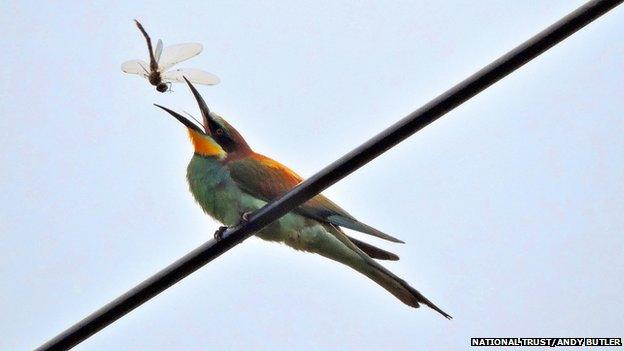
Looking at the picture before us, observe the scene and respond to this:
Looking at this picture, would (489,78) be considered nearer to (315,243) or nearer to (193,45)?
(315,243)

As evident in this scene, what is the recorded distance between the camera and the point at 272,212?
2484 mm

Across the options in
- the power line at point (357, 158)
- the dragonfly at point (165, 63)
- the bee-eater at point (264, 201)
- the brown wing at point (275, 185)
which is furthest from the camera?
the dragonfly at point (165, 63)

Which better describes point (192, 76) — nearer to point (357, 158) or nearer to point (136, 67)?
point (136, 67)

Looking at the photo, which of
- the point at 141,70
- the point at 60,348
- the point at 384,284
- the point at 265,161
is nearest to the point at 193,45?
the point at 141,70

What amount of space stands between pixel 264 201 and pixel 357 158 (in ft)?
7.17

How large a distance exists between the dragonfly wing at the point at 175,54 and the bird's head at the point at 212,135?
0.27 meters

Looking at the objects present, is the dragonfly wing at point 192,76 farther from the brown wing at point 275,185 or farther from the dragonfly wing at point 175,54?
the brown wing at point 275,185

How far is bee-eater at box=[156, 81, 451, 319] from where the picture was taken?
13.0 ft

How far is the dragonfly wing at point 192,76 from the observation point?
15.5ft

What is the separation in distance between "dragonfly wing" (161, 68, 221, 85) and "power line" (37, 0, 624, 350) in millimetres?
2332

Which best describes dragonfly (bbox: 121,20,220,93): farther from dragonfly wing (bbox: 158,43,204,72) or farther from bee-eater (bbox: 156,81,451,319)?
bee-eater (bbox: 156,81,451,319)

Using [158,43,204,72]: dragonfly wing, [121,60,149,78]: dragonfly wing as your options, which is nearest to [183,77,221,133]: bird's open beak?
[158,43,204,72]: dragonfly wing

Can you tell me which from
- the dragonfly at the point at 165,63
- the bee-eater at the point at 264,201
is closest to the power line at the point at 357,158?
the bee-eater at the point at 264,201

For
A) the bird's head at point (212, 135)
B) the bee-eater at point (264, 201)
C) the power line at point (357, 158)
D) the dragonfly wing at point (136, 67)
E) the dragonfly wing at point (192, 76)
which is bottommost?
the power line at point (357, 158)
